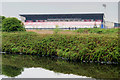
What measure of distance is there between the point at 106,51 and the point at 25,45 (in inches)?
237

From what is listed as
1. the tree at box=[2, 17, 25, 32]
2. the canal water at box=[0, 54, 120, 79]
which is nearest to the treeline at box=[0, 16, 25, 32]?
the tree at box=[2, 17, 25, 32]

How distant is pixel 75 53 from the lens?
40.5 feet

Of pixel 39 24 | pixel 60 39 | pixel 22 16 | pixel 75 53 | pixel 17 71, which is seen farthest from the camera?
pixel 22 16

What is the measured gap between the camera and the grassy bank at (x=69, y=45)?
11.9 m

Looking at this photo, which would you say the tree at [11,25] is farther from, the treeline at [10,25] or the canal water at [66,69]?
the canal water at [66,69]

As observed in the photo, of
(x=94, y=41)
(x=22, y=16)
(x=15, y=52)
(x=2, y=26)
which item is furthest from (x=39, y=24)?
(x=94, y=41)

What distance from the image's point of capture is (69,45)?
13477 millimetres

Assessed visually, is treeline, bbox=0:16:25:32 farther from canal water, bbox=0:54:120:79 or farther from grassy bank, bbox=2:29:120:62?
canal water, bbox=0:54:120:79

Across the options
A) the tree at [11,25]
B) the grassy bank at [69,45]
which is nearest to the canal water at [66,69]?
the grassy bank at [69,45]

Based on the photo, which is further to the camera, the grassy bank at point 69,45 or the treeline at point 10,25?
the treeline at point 10,25

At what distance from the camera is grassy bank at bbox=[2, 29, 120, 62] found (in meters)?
11.9

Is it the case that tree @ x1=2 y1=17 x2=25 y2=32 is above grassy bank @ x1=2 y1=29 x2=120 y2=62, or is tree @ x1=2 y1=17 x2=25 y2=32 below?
above

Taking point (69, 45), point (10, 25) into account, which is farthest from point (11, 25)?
point (69, 45)

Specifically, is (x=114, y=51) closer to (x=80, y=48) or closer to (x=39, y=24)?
(x=80, y=48)
